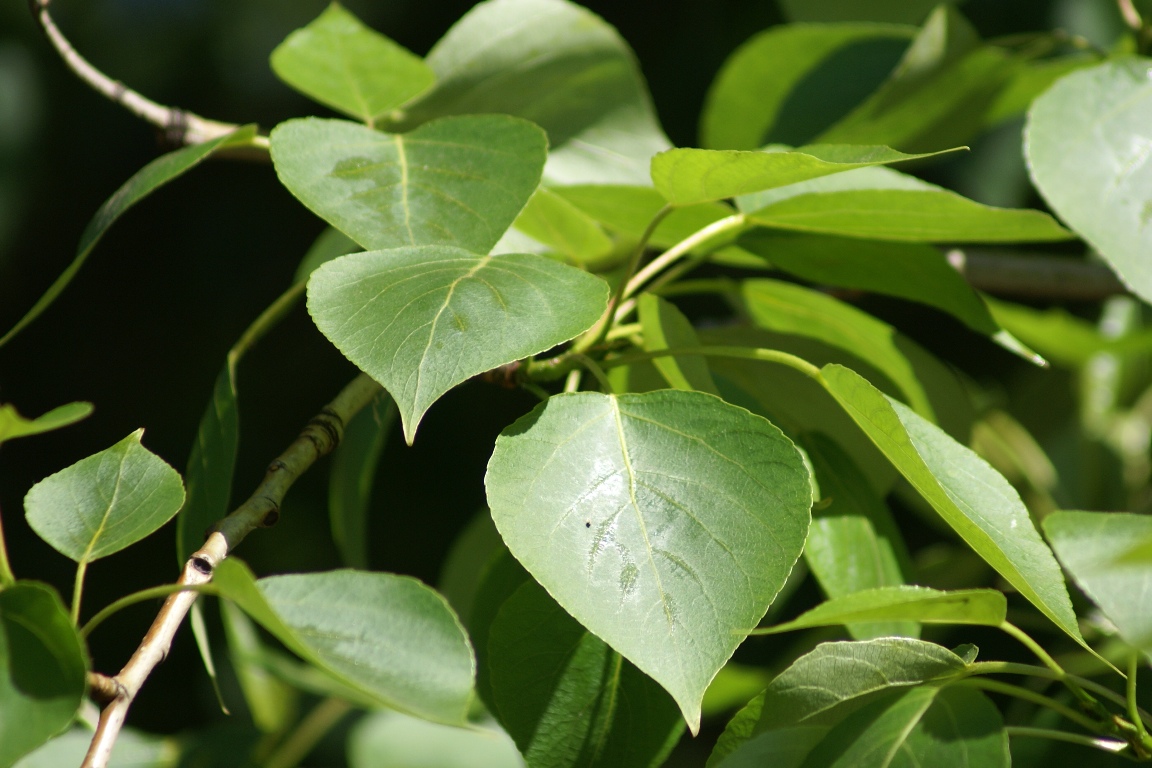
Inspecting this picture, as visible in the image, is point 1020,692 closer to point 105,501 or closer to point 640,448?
point 640,448

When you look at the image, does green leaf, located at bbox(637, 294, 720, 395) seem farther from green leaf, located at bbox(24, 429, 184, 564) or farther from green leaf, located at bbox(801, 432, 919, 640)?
green leaf, located at bbox(24, 429, 184, 564)

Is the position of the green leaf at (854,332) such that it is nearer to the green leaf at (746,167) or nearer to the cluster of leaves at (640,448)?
the cluster of leaves at (640,448)

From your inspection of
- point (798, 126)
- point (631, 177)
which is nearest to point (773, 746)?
point (631, 177)

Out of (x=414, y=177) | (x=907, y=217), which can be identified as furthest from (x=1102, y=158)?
(x=414, y=177)

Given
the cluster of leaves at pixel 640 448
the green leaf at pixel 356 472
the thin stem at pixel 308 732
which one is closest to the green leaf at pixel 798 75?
the cluster of leaves at pixel 640 448

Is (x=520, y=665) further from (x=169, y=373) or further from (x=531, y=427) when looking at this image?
(x=169, y=373)
